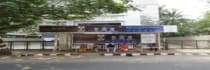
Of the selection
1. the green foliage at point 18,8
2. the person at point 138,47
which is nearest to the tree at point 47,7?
the green foliage at point 18,8

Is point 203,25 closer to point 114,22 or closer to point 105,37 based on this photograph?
point 114,22

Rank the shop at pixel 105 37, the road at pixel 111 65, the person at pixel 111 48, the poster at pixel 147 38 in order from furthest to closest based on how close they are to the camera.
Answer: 1. the poster at pixel 147 38
2. the person at pixel 111 48
3. the shop at pixel 105 37
4. the road at pixel 111 65

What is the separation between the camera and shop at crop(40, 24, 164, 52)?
23.3 m

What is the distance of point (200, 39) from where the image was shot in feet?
99.4

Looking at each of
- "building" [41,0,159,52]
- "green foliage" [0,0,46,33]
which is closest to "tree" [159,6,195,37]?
"building" [41,0,159,52]

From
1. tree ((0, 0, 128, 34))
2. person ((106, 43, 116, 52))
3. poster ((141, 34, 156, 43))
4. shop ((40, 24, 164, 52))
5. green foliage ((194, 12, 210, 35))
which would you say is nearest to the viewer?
tree ((0, 0, 128, 34))

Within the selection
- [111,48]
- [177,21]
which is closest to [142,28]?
[111,48]

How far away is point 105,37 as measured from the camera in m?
24.3

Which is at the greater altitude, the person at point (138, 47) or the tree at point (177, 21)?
the tree at point (177, 21)

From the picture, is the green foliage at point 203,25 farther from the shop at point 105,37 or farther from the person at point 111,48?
the person at point 111,48

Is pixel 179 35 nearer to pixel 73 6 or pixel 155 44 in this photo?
pixel 155 44

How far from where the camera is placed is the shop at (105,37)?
918 inches

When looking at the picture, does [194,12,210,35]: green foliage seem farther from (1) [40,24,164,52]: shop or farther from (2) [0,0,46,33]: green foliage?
(2) [0,0,46,33]: green foliage

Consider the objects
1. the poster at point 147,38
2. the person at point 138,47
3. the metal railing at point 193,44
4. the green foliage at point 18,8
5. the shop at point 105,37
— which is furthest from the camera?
the metal railing at point 193,44
